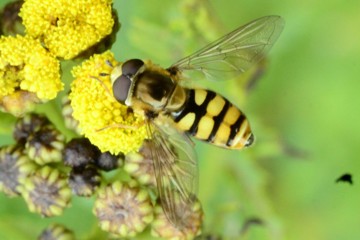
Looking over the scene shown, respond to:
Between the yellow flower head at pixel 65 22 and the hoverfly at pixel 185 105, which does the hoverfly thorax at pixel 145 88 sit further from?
the yellow flower head at pixel 65 22

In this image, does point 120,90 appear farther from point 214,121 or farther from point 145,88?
point 214,121

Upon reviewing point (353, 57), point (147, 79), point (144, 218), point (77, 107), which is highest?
point (353, 57)

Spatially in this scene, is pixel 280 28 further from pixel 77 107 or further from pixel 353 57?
pixel 353 57

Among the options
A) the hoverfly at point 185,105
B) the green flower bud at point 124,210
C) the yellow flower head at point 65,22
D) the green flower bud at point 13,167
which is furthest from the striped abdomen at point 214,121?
the green flower bud at point 13,167

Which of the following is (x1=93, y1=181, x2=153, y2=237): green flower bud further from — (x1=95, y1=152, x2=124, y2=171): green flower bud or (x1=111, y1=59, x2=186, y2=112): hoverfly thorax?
(x1=111, y1=59, x2=186, y2=112): hoverfly thorax

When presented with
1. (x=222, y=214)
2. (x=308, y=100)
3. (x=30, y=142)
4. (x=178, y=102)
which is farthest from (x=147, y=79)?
(x=308, y=100)

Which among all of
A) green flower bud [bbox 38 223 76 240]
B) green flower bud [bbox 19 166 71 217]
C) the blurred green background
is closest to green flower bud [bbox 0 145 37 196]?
green flower bud [bbox 19 166 71 217]

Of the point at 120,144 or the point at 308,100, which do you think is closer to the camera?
the point at 120,144
